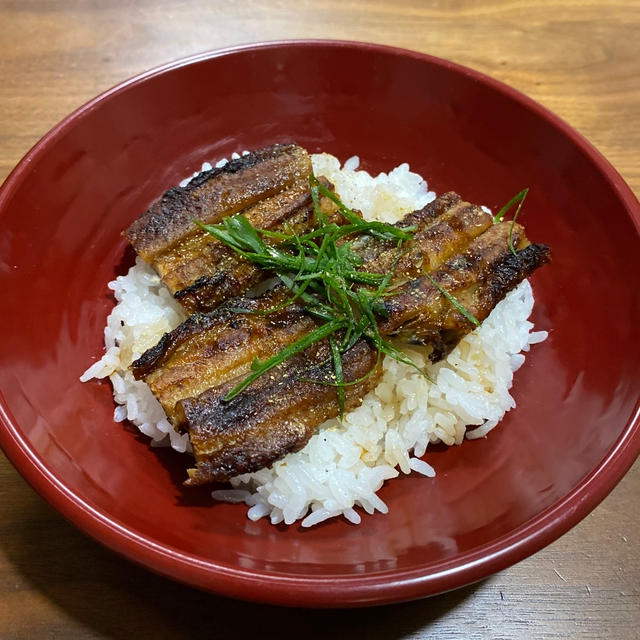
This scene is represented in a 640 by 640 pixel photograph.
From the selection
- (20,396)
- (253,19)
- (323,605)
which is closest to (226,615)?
(323,605)

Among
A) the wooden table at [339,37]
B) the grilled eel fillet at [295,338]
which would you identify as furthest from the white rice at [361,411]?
the wooden table at [339,37]

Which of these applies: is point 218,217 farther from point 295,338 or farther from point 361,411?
point 361,411

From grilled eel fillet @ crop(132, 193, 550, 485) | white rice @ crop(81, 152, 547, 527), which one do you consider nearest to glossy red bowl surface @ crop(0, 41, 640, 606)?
white rice @ crop(81, 152, 547, 527)

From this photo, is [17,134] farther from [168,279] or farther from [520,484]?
[520,484]

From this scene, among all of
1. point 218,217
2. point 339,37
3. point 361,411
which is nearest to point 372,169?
point 218,217

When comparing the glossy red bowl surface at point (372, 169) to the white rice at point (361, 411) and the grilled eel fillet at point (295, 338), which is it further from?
the grilled eel fillet at point (295, 338)

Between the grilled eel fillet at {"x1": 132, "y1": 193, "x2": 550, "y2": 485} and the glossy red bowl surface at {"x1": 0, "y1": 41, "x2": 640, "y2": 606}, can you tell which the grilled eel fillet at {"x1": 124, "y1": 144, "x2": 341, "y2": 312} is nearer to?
the grilled eel fillet at {"x1": 132, "y1": 193, "x2": 550, "y2": 485}
